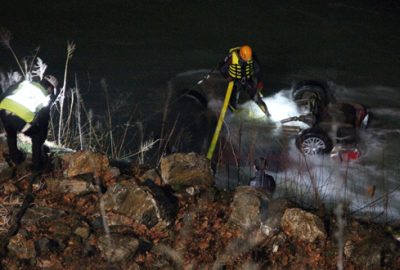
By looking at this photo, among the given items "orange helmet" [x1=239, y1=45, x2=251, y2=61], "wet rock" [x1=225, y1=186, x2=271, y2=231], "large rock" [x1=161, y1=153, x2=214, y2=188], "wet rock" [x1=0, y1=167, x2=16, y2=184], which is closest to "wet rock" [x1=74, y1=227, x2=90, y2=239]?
"large rock" [x1=161, y1=153, x2=214, y2=188]

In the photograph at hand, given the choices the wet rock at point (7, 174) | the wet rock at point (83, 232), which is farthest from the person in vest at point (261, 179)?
the wet rock at point (7, 174)

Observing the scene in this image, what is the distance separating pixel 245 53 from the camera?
29.0 feet

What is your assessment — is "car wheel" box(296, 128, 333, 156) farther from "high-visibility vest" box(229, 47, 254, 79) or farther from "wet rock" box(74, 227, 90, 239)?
"wet rock" box(74, 227, 90, 239)

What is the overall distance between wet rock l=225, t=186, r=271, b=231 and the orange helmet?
406 cm

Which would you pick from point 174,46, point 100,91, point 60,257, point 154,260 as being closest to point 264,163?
point 154,260

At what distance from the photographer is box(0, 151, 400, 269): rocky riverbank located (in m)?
4.77

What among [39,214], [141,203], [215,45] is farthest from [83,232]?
[215,45]

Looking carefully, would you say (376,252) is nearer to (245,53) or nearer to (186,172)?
(186,172)

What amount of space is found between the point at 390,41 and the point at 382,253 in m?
13.8

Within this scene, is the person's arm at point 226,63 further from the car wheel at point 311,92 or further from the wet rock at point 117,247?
the wet rock at point 117,247

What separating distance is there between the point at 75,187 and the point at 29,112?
1.14 metres

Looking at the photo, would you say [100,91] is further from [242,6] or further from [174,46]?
[242,6]

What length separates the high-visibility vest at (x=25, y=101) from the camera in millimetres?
5484

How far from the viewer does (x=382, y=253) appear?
4.75 meters
